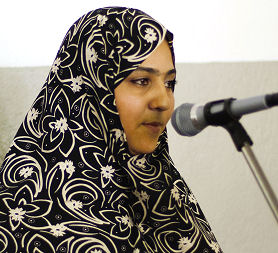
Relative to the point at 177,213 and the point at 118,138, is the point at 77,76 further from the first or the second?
the point at 177,213

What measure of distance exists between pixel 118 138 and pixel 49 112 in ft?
0.58

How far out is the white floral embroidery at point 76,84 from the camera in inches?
40.3

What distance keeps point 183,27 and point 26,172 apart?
2.76 ft

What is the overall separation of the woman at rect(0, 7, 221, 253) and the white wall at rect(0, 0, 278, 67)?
1.07 ft

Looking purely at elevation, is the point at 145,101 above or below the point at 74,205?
above

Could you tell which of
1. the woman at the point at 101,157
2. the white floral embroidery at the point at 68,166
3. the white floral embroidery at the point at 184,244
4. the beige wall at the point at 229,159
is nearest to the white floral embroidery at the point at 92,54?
the woman at the point at 101,157

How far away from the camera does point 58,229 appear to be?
935 mm

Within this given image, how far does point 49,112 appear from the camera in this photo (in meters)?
1.04

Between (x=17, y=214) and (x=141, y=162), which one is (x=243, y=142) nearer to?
(x=141, y=162)

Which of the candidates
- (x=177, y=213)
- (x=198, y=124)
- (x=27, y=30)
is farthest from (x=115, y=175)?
(x=27, y=30)

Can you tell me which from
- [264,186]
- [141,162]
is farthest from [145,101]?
[264,186]

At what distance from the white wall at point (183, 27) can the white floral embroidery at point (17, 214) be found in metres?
0.57

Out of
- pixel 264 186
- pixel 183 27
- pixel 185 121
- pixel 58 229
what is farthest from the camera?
pixel 183 27

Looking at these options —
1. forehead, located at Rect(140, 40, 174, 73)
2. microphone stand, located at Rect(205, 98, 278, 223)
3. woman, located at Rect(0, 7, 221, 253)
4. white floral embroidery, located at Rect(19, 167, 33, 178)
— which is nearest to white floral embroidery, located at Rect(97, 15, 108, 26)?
woman, located at Rect(0, 7, 221, 253)
